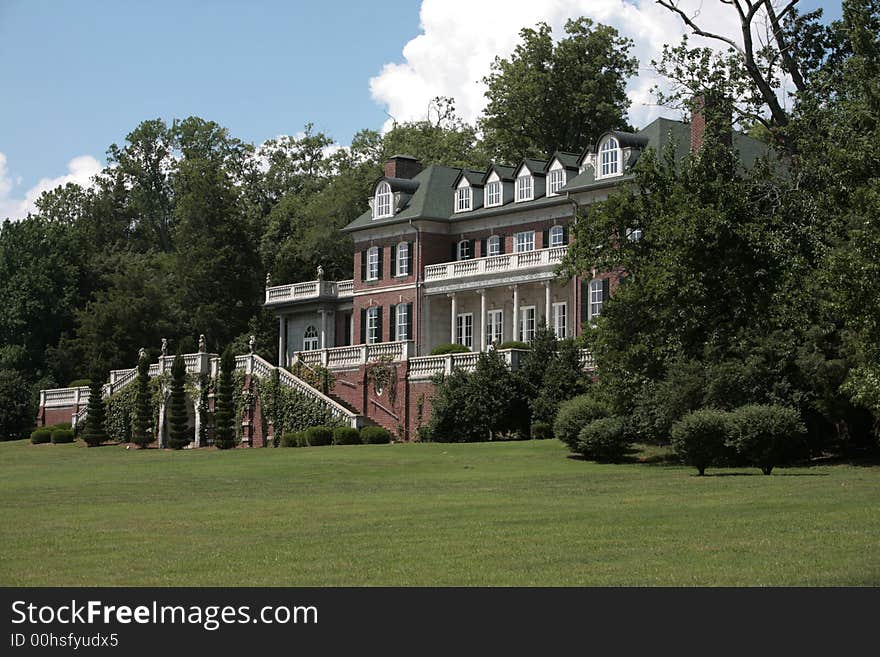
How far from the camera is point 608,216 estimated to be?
40188 mm

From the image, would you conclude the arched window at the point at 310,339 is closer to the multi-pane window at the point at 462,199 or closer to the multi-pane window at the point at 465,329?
the multi-pane window at the point at 465,329

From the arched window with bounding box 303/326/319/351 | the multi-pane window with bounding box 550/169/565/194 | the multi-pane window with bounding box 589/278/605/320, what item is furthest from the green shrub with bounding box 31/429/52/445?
the multi-pane window with bounding box 589/278/605/320

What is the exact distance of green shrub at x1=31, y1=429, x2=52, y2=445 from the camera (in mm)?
67125

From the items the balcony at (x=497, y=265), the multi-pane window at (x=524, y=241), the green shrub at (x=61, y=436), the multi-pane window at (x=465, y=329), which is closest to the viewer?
the balcony at (x=497, y=265)

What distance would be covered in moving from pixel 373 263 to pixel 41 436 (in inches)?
763

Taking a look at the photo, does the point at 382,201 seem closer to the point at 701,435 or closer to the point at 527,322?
the point at 527,322

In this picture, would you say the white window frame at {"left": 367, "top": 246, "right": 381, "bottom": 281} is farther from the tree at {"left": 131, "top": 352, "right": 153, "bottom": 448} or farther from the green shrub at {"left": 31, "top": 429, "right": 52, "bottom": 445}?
the green shrub at {"left": 31, "top": 429, "right": 52, "bottom": 445}

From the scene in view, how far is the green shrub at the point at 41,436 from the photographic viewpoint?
6712 cm

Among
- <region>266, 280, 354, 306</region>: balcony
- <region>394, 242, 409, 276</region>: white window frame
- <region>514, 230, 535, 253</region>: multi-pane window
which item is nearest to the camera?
<region>514, 230, 535, 253</region>: multi-pane window

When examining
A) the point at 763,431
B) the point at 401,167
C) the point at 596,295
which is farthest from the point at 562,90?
the point at 763,431

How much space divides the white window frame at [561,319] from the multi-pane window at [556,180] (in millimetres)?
5623

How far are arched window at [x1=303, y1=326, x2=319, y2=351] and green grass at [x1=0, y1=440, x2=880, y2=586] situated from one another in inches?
1437

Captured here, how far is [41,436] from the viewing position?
6719 cm

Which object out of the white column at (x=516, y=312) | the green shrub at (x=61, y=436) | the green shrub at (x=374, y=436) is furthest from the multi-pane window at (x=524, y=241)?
the green shrub at (x=61, y=436)
